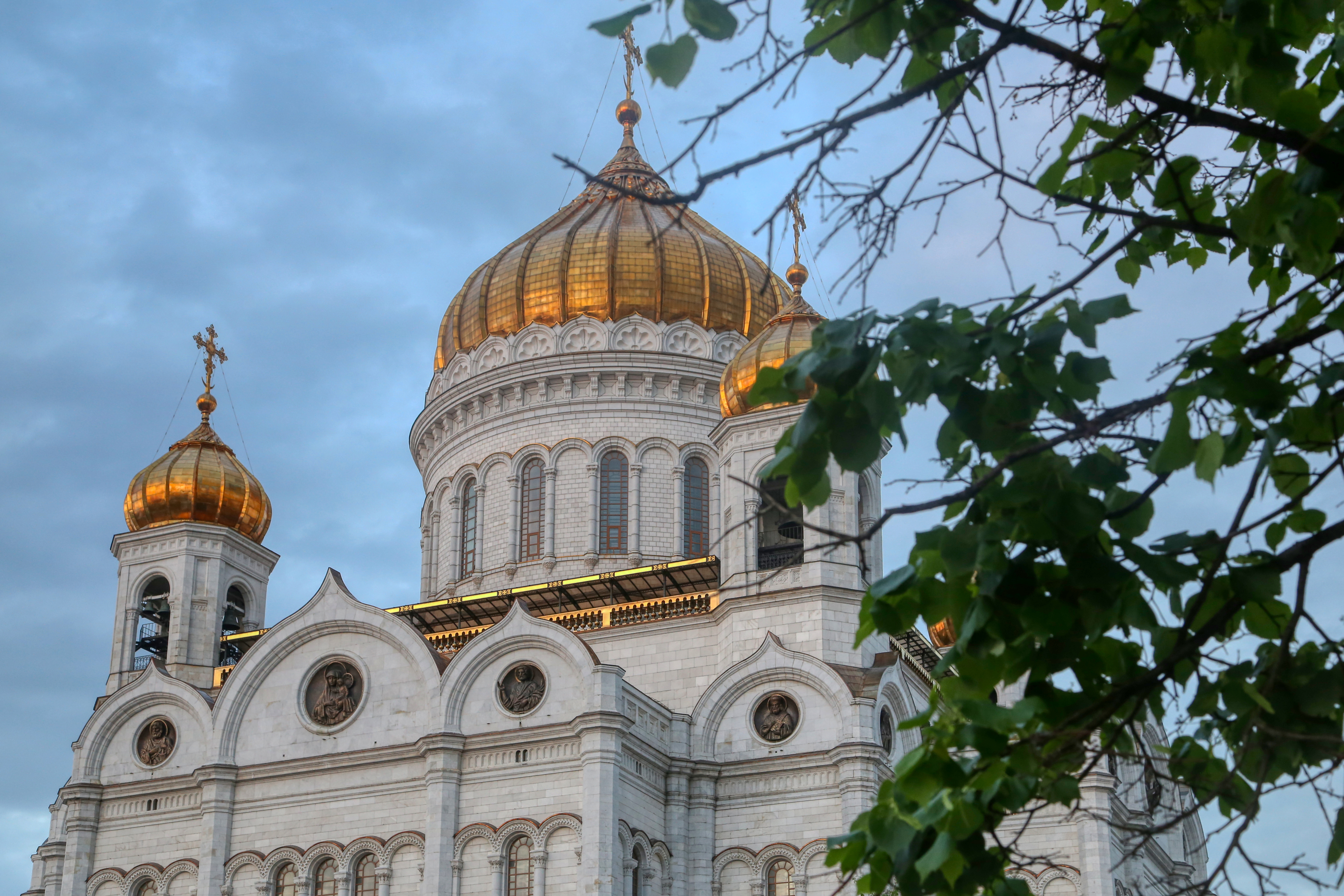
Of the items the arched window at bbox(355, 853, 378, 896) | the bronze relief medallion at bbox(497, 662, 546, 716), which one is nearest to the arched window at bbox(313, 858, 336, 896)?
the arched window at bbox(355, 853, 378, 896)

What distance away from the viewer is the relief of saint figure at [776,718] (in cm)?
2323

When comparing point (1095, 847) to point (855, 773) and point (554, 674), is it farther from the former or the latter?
point (554, 674)

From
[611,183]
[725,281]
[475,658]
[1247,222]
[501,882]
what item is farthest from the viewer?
[725,281]

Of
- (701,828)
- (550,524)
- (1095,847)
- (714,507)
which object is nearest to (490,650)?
(701,828)

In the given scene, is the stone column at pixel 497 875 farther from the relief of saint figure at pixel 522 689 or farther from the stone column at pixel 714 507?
the stone column at pixel 714 507

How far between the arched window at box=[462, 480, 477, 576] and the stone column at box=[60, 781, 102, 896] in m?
7.97

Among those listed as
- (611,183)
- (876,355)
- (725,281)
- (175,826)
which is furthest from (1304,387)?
(725,281)

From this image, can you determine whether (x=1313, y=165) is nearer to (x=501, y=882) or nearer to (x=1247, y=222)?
(x=1247, y=222)

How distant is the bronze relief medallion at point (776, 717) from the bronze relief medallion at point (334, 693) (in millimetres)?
5791

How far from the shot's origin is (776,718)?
23328 mm

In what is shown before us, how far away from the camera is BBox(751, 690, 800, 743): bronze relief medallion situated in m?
A: 23.2

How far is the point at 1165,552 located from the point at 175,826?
2181 centimetres

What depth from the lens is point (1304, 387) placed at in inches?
218

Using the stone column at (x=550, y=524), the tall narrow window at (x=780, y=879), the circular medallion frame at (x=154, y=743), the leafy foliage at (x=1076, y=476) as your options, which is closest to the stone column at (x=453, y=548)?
the stone column at (x=550, y=524)
